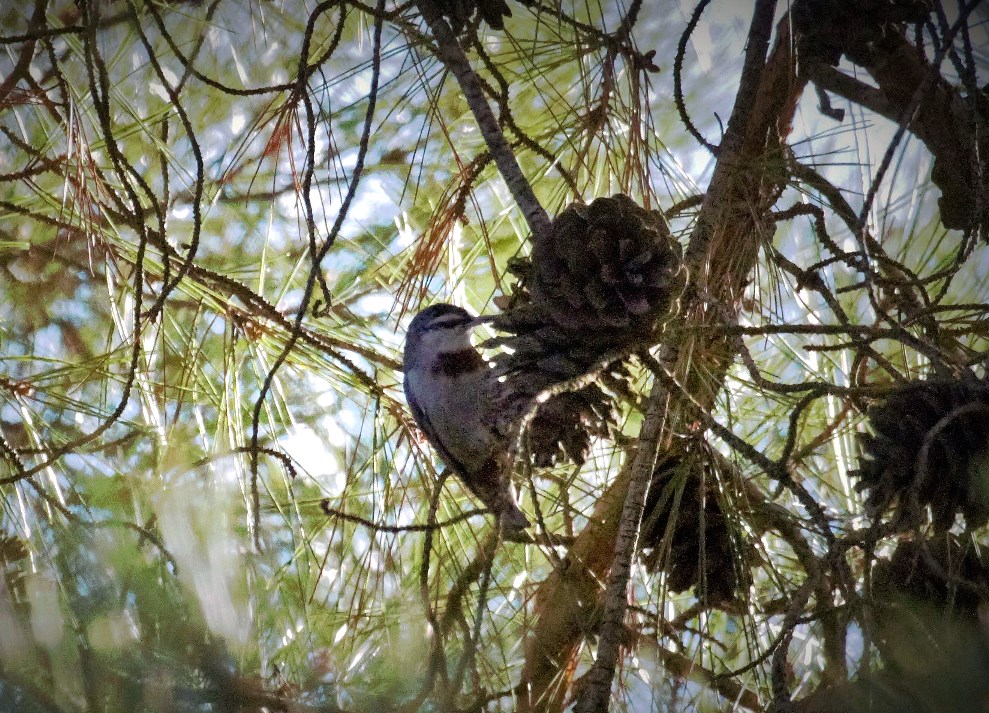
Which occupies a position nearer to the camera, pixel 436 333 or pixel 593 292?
pixel 593 292

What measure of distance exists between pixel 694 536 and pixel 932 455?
7.8 inches

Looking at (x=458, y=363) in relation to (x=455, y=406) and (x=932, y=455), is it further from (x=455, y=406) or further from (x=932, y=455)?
(x=932, y=455)

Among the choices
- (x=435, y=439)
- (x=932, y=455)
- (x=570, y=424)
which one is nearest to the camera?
(x=932, y=455)

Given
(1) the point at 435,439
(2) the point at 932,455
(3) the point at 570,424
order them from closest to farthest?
(2) the point at 932,455 < (3) the point at 570,424 < (1) the point at 435,439

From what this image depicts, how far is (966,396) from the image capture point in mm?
426

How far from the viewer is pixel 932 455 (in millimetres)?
425

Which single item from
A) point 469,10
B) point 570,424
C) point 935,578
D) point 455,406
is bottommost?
point 935,578

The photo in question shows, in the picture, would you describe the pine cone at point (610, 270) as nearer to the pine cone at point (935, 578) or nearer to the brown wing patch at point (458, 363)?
the pine cone at point (935, 578)

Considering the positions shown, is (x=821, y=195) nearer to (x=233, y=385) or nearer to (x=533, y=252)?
(x=533, y=252)

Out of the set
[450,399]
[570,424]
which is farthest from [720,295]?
[450,399]

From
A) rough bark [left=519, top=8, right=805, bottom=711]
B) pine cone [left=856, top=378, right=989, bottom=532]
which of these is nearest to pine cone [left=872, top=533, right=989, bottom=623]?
pine cone [left=856, top=378, right=989, bottom=532]

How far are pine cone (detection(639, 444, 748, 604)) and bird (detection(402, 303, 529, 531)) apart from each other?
0.58ft

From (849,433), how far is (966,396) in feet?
0.58

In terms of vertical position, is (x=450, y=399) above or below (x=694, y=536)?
above
